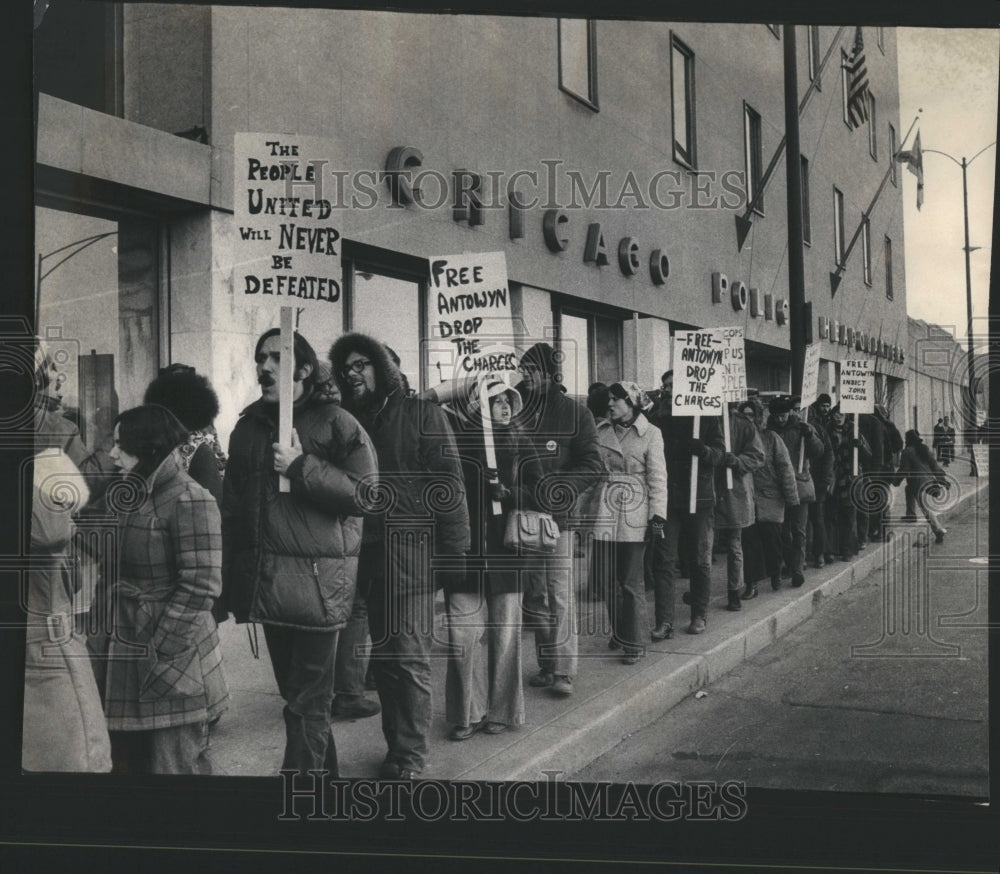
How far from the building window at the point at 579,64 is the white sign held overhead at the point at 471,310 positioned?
900 millimetres

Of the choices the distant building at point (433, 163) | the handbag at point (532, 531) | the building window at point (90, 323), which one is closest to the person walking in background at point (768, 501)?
the distant building at point (433, 163)

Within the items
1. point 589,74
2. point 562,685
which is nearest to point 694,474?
point 562,685

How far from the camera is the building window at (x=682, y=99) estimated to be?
205 inches

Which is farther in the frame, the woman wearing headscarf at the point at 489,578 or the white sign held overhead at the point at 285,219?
the woman wearing headscarf at the point at 489,578

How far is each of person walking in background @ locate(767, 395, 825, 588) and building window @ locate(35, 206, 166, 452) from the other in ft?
10.7

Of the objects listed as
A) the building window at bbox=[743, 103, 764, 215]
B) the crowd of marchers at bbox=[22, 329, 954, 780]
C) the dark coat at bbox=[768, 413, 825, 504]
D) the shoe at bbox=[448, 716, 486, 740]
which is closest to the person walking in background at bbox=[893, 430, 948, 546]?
the crowd of marchers at bbox=[22, 329, 954, 780]

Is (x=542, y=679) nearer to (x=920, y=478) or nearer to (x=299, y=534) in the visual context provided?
(x=299, y=534)

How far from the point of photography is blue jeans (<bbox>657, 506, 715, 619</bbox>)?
640 cm

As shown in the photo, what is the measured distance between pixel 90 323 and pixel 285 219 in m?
1.03

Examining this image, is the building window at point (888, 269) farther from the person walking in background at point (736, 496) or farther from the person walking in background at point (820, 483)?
the person walking in background at point (736, 496)

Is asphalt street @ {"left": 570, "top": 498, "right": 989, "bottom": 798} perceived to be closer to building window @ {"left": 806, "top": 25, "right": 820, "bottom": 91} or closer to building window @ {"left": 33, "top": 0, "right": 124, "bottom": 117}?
building window @ {"left": 806, "top": 25, "right": 820, "bottom": 91}

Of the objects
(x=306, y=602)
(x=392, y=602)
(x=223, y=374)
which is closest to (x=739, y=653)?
(x=392, y=602)

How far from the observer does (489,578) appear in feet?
17.5

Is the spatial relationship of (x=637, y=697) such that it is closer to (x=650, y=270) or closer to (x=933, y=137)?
(x=650, y=270)
